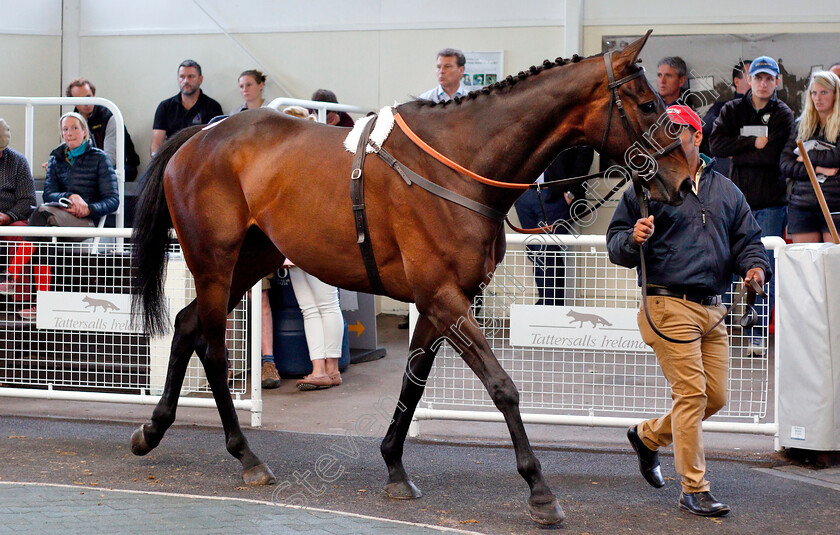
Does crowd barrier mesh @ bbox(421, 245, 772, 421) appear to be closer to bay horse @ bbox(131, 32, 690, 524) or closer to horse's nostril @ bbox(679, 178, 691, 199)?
bay horse @ bbox(131, 32, 690, 524)

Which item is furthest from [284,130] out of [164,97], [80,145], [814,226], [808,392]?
[164,97]

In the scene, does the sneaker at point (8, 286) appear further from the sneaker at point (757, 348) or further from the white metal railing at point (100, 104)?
the sneaker at point (757, 348)

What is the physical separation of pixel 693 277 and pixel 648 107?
790 mm

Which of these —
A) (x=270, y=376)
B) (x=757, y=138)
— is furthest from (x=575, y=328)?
(x=757, y=138)

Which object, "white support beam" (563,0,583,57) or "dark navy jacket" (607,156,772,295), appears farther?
"white support beam" (563,0,583,57)

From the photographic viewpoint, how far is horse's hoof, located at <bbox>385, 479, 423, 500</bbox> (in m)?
4.24

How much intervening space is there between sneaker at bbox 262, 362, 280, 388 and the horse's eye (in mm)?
3985

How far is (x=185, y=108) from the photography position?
9297 mm

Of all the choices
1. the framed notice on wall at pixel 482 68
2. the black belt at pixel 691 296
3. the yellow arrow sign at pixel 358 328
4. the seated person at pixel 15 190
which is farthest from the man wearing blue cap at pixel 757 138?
the seated person at pixel 15 190

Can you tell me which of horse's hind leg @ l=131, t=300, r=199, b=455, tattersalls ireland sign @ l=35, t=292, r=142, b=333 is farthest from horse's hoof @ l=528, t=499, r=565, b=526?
tattersalls ireland sign @ l=35, t=292, r=142, b=333

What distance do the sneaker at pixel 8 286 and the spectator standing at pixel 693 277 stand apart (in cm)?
395

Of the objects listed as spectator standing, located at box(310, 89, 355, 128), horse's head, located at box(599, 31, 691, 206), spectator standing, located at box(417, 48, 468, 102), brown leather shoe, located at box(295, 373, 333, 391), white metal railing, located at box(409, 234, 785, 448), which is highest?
spectator standing, located at box(417, 48, 468, 102)

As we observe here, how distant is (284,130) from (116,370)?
2506mm

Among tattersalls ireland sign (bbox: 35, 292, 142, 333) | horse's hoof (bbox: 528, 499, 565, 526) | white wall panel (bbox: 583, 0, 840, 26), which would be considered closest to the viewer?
horse's hoof (bbox: 528, 499, 565, 526)
